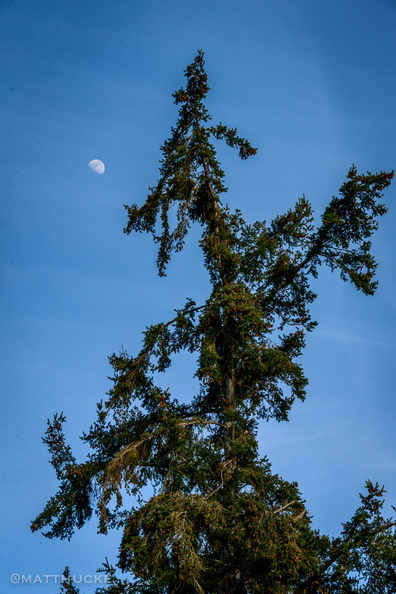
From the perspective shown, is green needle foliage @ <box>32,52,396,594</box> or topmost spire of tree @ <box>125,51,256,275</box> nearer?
green needle foliage @ <box>32,52,396,594</box>

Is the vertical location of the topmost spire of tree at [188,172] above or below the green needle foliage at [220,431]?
above

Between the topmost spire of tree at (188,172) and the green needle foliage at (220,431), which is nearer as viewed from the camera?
the green needle foliage at (220,431)

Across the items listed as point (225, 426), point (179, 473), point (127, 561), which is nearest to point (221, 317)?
point (225, 426)

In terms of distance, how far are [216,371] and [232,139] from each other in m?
7.12

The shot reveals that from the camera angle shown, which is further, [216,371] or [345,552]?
[216,371]

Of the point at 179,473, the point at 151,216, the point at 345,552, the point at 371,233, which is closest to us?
the point at 345,552

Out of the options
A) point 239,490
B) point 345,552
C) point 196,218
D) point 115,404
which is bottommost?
point 345,552

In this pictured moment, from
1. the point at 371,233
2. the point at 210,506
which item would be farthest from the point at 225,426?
the point at 371,233

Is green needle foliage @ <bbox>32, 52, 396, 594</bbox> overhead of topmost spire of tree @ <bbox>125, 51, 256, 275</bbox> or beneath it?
beneath

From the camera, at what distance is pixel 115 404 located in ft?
43.1

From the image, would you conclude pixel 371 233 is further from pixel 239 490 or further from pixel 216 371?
pixel 239 490

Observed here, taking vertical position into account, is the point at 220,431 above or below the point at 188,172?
below

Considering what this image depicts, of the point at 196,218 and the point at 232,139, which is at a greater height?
the point at 232,139

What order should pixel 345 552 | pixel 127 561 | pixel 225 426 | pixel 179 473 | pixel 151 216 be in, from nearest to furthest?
1. pixel 345 552
2. pixel 127 561
3. pixel 179 473
4. pixel 225 426
5. pixel 151 216
